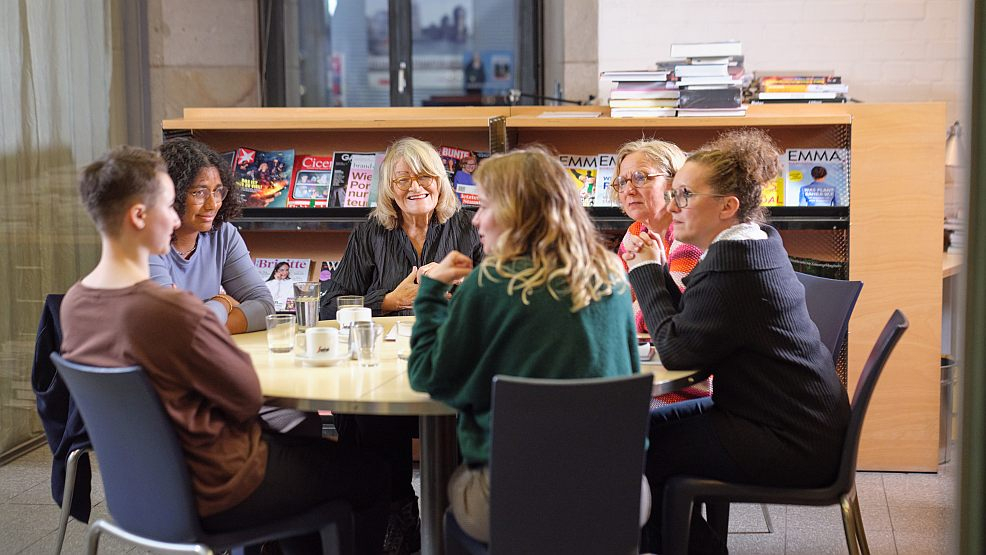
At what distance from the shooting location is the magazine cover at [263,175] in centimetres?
435

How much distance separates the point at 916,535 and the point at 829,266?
44.3 inches

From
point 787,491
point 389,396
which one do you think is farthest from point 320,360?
point 787,491

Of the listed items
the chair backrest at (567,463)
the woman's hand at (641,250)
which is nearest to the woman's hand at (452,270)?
the chair backrest at (567,463)

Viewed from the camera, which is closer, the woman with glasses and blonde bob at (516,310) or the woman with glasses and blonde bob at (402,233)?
the woman with glasses and blonde bob at (516,310)

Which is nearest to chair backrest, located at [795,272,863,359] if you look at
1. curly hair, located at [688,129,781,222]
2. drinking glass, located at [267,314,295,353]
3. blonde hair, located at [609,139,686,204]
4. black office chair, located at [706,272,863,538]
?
black office chair, located at [706,272,863,538]

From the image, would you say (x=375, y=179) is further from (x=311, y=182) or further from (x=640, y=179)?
(x=640, y=179)

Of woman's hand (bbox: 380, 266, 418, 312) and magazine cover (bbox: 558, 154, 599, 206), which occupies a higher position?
magazine cover (bbox: 558, 154, 599, 206)

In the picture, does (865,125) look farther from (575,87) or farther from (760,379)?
(760,379)

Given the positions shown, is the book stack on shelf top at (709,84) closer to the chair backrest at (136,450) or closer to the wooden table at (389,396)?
the wooden table at (389,396)

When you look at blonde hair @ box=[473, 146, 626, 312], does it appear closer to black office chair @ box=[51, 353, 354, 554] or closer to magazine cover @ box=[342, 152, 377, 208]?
black office chair @ box=[51, 353, 354, 554]

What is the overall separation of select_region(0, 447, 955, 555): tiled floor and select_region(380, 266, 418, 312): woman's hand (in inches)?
44.6

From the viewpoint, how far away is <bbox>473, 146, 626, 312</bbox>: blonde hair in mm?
1943

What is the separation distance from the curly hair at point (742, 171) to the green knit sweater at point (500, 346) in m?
0.68

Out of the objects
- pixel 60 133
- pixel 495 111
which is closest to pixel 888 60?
pixel 495 111
